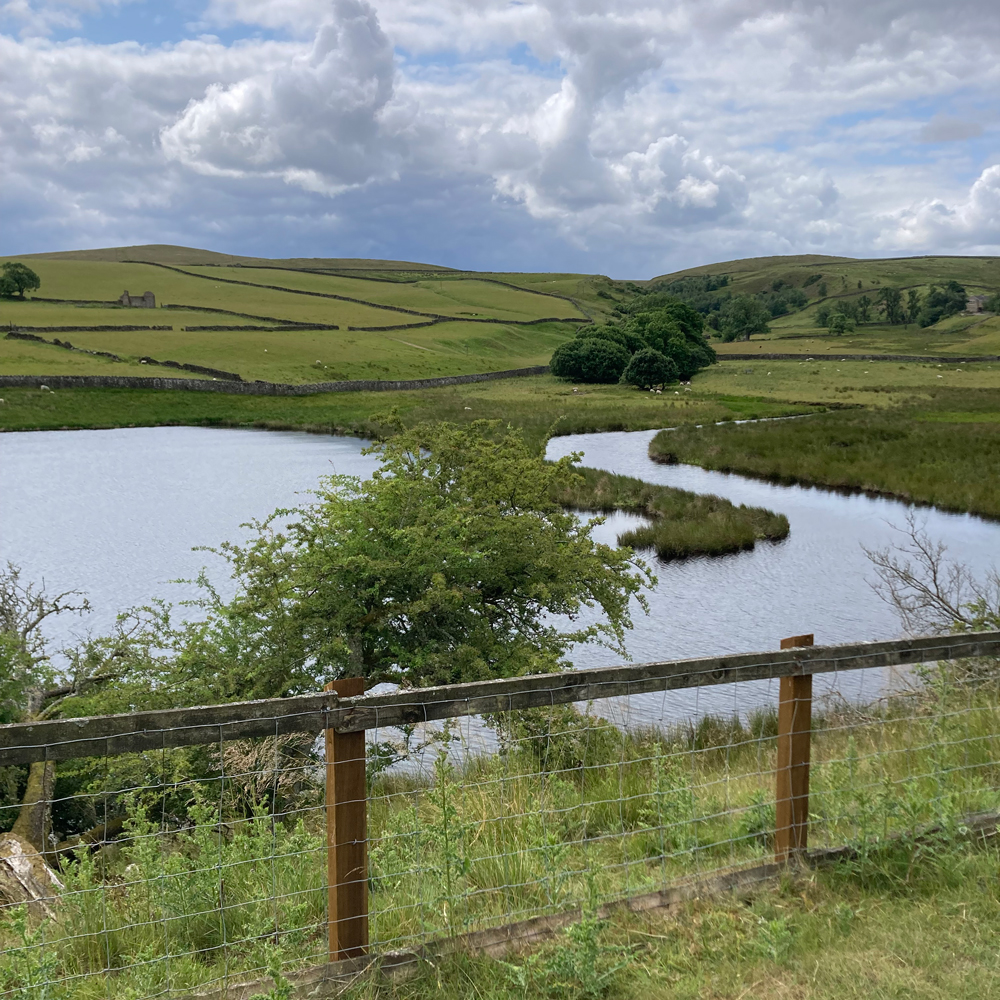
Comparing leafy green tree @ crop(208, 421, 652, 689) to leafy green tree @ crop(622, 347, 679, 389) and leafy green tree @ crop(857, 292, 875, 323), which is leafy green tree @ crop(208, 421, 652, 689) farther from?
leafy green tree @ crop(857, 292, 875, 323)

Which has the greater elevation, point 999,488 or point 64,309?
point 64,309

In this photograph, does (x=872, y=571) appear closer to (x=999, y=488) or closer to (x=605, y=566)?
(x=999, y=488)

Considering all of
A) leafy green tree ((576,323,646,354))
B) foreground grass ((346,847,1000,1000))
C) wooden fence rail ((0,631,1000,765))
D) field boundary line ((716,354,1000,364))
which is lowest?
foreground grass ((346,847,1000,1000))

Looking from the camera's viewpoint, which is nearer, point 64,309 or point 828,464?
point 828,464

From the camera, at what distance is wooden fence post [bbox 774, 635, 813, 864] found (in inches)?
202

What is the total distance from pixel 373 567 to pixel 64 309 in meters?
109

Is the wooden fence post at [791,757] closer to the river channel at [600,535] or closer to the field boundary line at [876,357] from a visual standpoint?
the river channel at [600,535]

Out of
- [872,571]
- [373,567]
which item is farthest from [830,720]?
[872,571]

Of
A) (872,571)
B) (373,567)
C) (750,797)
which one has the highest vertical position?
(373,567)

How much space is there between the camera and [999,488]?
32812 millimetres

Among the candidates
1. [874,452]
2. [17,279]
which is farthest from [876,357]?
[17,279]

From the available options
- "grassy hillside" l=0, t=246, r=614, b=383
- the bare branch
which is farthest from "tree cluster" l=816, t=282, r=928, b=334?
the bare branch

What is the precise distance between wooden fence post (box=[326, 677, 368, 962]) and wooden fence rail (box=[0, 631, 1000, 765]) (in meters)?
0.08

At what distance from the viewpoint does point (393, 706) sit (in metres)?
4.23
